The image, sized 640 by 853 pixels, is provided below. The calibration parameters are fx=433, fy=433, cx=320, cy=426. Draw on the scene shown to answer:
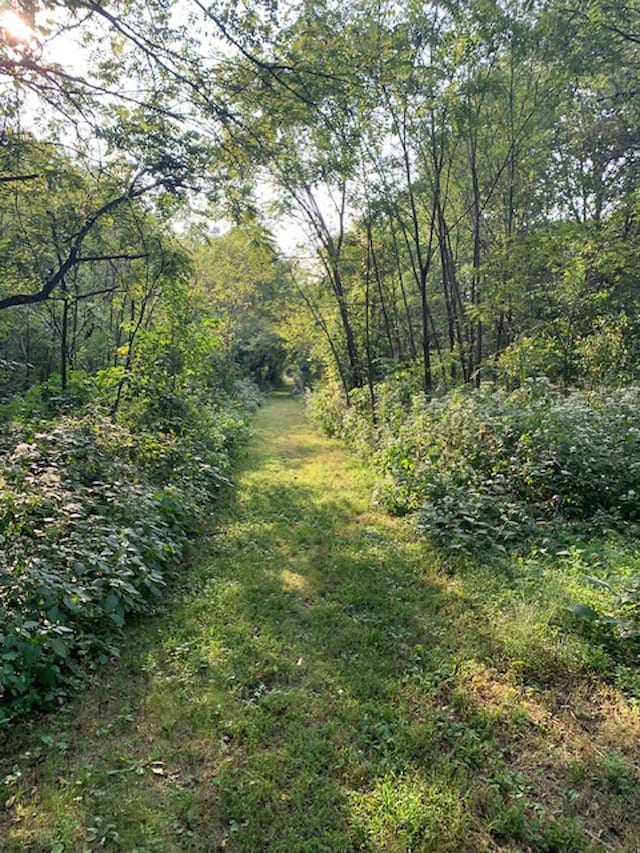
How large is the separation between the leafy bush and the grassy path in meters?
0.21

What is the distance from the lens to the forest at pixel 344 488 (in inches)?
72.4

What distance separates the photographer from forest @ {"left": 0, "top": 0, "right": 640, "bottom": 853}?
1.84 m

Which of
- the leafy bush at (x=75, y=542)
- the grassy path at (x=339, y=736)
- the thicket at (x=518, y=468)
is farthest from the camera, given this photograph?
the thicket at (x=518, y=468)

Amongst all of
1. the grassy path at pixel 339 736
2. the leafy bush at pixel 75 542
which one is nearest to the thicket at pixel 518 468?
the grassy path at pixel 339 736

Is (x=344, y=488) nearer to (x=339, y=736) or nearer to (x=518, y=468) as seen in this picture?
(x=518, y=468)

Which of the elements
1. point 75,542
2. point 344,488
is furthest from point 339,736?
point 344,488

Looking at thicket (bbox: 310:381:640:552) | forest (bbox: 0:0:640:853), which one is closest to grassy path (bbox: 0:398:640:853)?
forest (bbox: 0:0:640:853)

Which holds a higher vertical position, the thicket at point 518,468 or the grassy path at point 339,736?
the thicket at point 518,468

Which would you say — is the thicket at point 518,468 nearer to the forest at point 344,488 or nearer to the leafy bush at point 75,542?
the forest at point 344,488

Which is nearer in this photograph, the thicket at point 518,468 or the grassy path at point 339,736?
the grassy path at point 339,736

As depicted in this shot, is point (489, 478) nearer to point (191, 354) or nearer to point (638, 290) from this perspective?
point (638, 290)

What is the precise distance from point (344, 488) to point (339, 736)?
4.03 metres

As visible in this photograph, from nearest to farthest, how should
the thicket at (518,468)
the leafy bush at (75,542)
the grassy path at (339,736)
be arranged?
1. the grassy path at (339,736)
2. the leafy bush at (75,542)
3. the thicket at (518,468)

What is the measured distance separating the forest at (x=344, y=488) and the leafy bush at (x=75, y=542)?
0.9 inches
